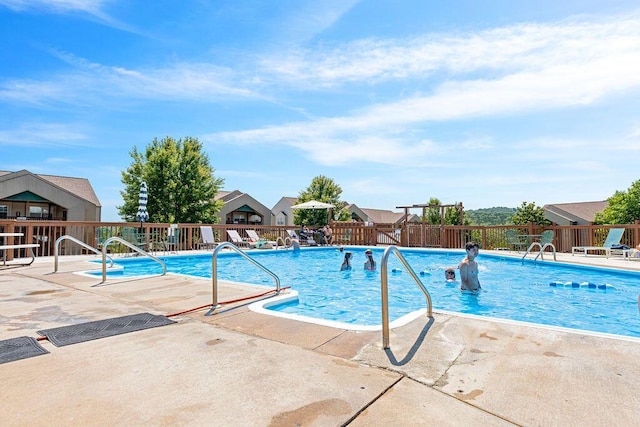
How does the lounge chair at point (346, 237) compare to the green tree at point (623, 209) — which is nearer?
the lounge chair at point (346, 237)

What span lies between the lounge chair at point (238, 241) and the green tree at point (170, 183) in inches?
418

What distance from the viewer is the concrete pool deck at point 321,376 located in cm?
185

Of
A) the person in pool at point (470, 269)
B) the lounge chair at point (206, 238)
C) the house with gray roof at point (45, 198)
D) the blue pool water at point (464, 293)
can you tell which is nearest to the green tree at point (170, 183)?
the house with gray roof at point (45, 198)

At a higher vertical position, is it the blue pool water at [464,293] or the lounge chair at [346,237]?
the lounge chair at [346,237]

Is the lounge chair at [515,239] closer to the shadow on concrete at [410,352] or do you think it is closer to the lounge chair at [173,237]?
the shadow on concrete at [410,352]

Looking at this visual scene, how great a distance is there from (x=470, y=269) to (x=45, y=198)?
25639mm

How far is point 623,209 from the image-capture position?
35.9 meters

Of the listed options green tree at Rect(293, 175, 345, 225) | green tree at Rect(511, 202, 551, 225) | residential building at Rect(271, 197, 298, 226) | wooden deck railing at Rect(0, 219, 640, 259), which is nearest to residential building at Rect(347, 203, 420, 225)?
green tree at Rect(293, 175, 345, 225)

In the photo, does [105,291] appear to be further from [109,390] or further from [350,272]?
[350,272]

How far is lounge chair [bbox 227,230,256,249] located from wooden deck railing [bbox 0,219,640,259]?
0.29 m

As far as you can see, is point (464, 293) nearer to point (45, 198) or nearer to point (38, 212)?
point (45, 198)

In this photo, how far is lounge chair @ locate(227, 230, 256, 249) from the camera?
14.7 metres

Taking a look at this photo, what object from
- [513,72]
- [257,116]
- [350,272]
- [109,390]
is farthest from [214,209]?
[109,390]

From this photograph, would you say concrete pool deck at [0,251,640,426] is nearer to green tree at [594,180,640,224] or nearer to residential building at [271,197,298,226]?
residential building at [271,197,298,226]
